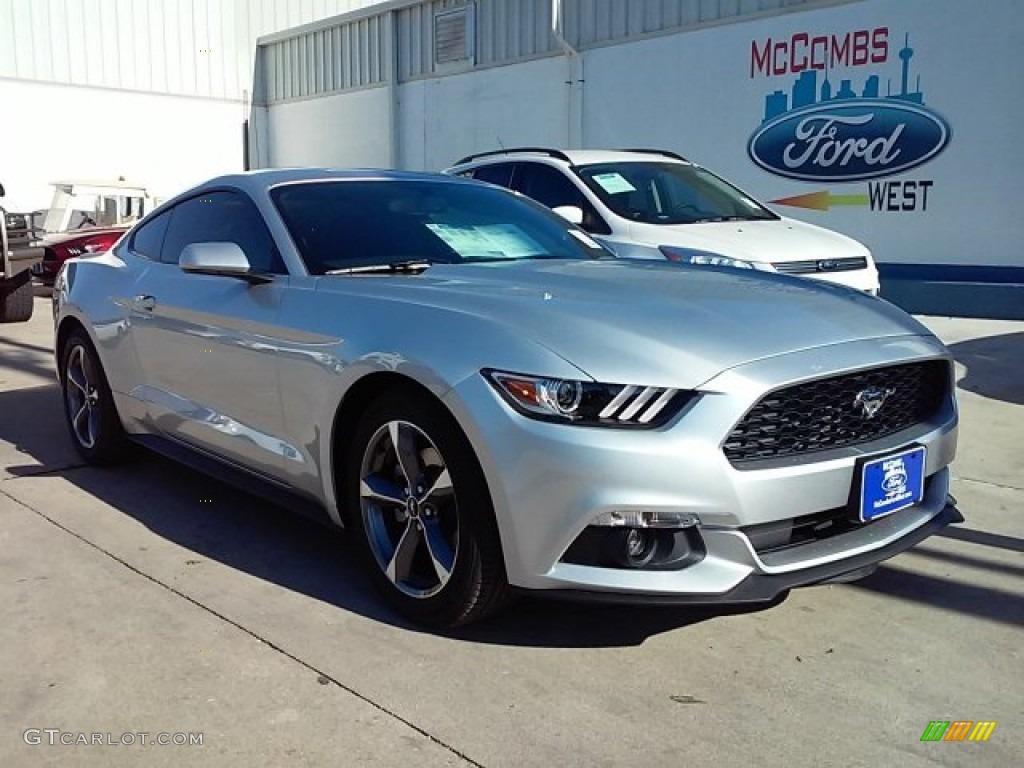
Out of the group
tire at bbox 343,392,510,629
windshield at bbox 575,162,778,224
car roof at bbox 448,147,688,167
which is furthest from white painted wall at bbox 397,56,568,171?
tire at bbox 343,392,510,629

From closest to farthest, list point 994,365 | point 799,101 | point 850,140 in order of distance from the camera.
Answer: point 994,365 → point 850,140 → point 799,101

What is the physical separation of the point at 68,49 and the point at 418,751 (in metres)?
22.0

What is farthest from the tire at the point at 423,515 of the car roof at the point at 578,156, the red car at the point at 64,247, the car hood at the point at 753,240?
the red car at the point at 64,247

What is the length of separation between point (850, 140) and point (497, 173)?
5.74 metres

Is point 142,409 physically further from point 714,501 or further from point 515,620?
point 714,501

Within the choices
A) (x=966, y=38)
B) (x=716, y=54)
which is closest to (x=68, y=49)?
(x=716, y=54)

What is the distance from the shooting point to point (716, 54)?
1360 centimetres

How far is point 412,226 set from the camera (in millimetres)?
4168

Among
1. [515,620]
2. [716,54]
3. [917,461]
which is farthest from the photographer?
[716,54]

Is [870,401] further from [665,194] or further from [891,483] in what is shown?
[665,194]

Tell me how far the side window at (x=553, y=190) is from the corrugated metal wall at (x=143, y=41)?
15581 mm

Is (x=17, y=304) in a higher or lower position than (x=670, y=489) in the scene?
lower

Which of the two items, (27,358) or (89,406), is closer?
(89,406)

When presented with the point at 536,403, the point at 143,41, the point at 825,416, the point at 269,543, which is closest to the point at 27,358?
the point at 269,543
